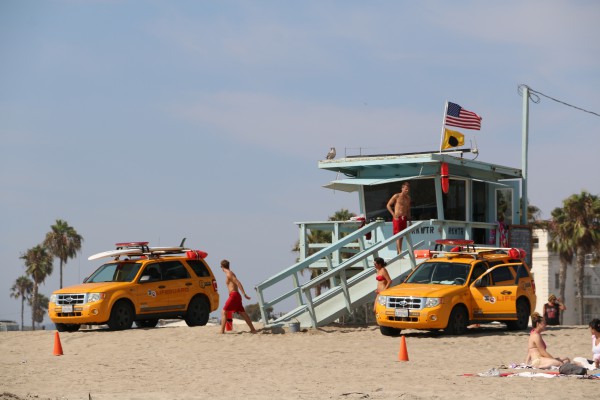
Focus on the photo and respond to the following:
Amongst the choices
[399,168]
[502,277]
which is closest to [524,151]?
[399,168]

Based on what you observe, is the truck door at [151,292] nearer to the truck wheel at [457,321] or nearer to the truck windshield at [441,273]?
the truck windshield at [441,273]

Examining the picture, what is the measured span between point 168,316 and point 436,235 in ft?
23.6

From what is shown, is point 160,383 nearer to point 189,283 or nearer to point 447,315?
point 447,315

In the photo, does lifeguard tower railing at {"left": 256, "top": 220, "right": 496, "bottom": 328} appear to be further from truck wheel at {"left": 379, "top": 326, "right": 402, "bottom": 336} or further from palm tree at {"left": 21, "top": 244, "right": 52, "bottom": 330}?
palm tree at {"left": 21, "top": 244, "right": 52, "bottom": 330}

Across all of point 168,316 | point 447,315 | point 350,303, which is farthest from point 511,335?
point 168,316

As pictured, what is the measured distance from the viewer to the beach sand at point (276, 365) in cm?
1448

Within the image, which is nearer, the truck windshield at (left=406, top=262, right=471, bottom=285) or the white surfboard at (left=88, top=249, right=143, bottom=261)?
the truck windshield at (left=406, top=262, right=471, bottom=285)

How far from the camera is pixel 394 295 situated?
2130 centimetres

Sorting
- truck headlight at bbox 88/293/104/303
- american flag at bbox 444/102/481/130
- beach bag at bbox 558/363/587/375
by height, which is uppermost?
american flag at bbox 444/102/481/130

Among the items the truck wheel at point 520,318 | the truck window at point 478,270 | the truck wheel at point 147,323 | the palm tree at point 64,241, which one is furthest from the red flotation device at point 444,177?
the palm tree at point 64,241

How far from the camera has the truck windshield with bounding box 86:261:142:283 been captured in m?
25.0

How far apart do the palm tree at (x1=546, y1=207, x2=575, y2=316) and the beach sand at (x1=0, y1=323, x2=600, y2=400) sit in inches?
1718

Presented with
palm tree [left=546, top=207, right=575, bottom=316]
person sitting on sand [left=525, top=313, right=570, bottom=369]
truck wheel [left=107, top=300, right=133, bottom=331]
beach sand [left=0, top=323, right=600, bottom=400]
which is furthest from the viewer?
palm tree [left=546, top=207, right=575, bottom=316]

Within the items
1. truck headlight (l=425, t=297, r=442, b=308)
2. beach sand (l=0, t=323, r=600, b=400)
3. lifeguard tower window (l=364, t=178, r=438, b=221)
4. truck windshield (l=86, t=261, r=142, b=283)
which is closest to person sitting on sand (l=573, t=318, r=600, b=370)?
beach sand (l=0, t=323, r=600, b=400)
